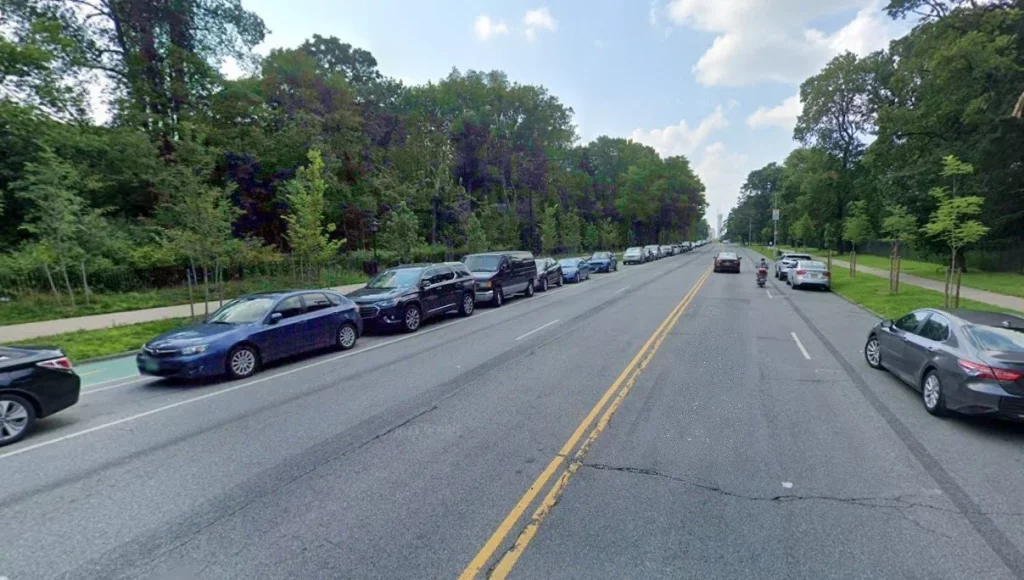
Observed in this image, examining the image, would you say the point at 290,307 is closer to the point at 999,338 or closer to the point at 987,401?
the point at 987,401

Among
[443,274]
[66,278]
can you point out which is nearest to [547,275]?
[443,274]

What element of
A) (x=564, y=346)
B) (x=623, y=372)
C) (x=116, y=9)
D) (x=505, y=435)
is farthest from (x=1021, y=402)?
(x=116, y=9)

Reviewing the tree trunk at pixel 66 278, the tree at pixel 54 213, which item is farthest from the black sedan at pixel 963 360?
the tree trunk at pixel 66 278

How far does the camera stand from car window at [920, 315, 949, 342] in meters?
6.46

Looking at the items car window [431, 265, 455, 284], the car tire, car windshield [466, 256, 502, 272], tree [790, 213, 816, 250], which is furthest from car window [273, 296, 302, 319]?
tree [790, 213, 816, 250]

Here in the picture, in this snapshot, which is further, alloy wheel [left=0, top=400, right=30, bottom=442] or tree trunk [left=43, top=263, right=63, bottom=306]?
tree trunk [left=43, top=263, right=63, bottom=306]

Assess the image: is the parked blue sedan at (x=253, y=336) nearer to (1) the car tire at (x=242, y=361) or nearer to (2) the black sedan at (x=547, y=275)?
(1) the car tire at (x=242, y=361)

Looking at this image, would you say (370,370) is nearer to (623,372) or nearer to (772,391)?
(623,372)

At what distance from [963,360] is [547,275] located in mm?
19431

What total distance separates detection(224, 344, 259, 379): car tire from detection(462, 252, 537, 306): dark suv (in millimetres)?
9846

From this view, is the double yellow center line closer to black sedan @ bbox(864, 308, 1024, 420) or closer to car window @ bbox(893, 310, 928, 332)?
black sedan @ bbox(864, 308, 1024, 420)

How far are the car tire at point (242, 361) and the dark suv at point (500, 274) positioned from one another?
985 cm

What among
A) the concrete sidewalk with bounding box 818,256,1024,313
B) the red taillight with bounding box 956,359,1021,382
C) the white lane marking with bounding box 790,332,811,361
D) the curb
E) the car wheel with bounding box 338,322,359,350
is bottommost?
the concrete sidewalk with bounding box 818,256,1024,313

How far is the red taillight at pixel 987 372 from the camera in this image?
208 inches
